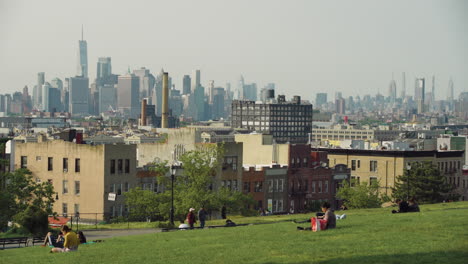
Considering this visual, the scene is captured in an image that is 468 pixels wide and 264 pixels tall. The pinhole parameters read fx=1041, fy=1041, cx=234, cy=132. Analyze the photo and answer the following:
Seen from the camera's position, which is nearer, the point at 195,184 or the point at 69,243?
the point at 69,243

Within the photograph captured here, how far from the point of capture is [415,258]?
29.0 metres

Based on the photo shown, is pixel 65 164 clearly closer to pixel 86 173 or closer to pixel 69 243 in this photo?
pixel 86 173

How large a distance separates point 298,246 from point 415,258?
201 inches

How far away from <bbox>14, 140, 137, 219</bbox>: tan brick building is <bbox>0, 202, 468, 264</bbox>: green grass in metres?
44.4

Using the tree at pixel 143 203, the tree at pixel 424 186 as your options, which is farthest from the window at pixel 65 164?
the tree at pixel 424 186

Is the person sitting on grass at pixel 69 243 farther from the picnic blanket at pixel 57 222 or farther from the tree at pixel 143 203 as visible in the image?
the tree at pixel 143 203

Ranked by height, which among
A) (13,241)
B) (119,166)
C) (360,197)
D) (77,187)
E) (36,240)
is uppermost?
(119,166)

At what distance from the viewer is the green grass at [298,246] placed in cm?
3009

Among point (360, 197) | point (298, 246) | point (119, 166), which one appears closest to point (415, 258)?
point (298, 246)

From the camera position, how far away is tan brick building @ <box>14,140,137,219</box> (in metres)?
86.4

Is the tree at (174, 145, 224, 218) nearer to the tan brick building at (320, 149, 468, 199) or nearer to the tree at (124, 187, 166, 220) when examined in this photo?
the tree at (124, 187, 166, 220)

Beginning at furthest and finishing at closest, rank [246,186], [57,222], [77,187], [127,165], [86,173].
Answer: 1. [246,186]
2. [127,165]
3. [77,187]
4. [86,173]
5. [57,222]

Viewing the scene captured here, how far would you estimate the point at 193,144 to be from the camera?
323ft

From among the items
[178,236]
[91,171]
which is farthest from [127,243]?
[91,171]
